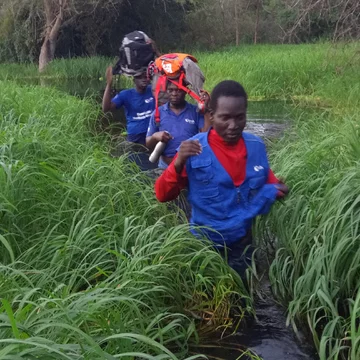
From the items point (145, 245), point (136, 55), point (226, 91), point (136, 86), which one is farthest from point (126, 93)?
point (145, 245)

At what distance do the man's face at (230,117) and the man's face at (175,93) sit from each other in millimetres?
1526

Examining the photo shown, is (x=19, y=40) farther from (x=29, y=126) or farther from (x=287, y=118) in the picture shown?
(x=29, y=126)

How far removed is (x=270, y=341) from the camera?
3342 millimetres

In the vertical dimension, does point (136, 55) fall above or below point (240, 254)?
→ above

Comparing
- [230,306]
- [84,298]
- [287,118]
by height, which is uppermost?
[84,298]

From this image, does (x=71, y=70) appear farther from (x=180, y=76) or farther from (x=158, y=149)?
(x=158, y=149)

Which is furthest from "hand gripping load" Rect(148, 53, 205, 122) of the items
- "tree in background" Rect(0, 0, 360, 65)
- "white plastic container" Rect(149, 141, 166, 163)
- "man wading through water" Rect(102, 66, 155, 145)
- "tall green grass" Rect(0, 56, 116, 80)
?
"tall green grass" Rect(0, 56, 116, 80)

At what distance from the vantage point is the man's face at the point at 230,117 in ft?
11.1

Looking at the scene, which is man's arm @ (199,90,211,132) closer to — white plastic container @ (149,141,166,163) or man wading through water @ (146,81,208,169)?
man wading through water @ (146,81,208,169)

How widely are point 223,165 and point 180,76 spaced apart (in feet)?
5.39

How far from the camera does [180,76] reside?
4891 mm

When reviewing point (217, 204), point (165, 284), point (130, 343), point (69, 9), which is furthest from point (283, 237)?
point (69, 9)

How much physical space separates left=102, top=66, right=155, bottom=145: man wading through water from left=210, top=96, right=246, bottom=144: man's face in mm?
2759

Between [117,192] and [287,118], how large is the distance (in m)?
7.30
